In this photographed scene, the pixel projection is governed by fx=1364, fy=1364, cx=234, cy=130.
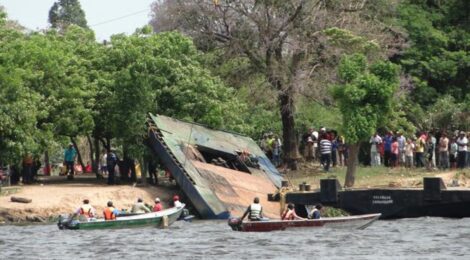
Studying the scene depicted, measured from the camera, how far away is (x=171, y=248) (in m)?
42.7

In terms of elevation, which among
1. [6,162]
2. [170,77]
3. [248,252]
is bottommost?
[248,252]

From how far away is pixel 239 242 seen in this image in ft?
146

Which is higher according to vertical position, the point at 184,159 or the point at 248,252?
the point at 184,159

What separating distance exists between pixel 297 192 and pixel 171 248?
43.8 ft

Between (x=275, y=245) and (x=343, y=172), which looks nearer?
(x=275, y=245)

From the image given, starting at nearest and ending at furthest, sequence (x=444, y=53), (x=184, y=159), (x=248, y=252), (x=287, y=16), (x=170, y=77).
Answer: (x=248, y=252), (x=184, y=159), (x=170, y=77), (x=287, y=16), (x=444, y=53)

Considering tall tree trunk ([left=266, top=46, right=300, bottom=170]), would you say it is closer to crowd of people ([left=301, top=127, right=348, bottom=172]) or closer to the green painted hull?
crowd of people ([left=301, top=127, right=348, bottom=172])

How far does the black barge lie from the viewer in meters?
52.3

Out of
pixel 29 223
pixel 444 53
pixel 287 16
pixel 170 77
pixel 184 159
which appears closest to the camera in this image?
pixel 29 223

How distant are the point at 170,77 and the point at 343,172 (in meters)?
9.55

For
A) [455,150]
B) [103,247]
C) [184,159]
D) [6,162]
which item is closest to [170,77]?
[184,159]

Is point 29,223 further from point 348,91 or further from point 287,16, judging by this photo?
point 287,16

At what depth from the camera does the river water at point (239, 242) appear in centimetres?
4047

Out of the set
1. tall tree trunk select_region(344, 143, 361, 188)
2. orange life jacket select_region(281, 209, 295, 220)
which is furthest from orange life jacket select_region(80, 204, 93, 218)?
tall tree trunk select_region(344, 143, 361, 188)
